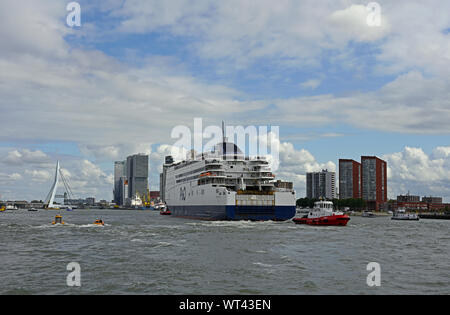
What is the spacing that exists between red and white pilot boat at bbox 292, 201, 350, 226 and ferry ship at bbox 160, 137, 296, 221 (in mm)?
3332

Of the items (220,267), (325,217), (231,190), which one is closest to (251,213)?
(231,190)

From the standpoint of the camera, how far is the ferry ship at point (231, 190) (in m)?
75.6

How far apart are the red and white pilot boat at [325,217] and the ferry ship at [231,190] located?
3.33 metres

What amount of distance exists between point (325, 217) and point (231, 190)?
18641 millimetres

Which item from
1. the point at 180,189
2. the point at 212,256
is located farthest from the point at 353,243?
the point at 180,189

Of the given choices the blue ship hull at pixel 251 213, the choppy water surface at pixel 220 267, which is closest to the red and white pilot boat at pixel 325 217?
the blue ship hull at pixel 251 213

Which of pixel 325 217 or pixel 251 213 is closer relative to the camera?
pixel 325 217

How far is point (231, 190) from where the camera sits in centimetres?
8281

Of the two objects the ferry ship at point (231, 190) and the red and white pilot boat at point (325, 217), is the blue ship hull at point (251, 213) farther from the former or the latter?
the red and white pilot boat at point (325, 217)

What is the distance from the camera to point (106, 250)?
36500mm

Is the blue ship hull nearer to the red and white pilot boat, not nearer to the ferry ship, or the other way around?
the ferry ship

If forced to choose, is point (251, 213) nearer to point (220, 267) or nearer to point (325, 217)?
point (325, 217)
